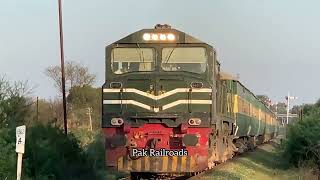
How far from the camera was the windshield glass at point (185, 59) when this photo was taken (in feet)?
48.9

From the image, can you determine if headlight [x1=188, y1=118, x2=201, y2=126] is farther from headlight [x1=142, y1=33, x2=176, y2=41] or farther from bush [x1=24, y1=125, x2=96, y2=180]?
bush [x1=24, y1=125, x2=96, y2=180]

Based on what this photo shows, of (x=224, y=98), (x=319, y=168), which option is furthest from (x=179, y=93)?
(x=319, y=168)

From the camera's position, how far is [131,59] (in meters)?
15.0

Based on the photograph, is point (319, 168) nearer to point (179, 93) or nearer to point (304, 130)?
point (304, 130)

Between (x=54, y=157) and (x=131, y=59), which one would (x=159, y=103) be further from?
(x=54, y=157)

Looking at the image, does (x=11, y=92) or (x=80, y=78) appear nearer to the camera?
(x=11, y=92)

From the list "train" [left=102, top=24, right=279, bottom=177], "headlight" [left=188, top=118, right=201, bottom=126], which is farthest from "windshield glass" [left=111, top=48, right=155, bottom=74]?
"headlight" [left=188, top=118, right=201, bottom=126]

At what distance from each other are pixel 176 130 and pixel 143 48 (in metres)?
2.42

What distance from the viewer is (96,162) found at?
2109 cm

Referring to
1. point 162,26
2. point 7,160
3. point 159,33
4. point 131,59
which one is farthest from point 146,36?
point 7,160

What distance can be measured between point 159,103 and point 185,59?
1406 millimetres

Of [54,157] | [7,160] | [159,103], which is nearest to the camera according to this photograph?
[7,160]

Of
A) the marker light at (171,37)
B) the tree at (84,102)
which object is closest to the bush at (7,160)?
the marker light at (171,37)

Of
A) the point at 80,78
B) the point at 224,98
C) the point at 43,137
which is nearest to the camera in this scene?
the point at 43,137
